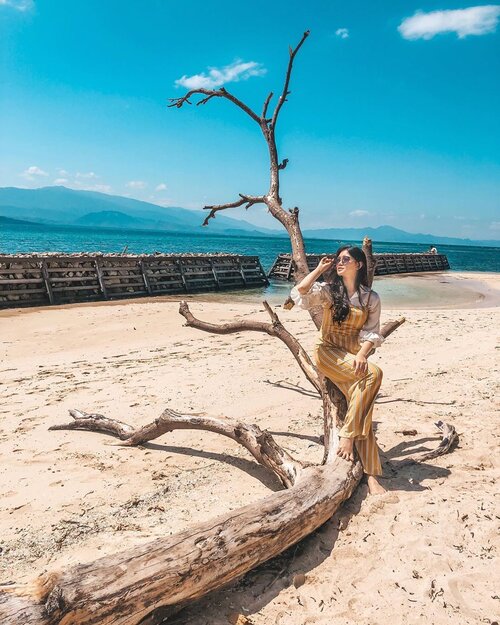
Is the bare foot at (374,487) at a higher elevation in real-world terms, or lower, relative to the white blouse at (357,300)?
lower

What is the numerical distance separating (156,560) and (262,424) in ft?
12.3

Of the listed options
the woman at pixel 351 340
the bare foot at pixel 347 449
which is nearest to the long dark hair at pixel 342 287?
the woman at pixel 351 340

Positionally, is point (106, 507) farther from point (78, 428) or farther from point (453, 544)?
point (453, 544)

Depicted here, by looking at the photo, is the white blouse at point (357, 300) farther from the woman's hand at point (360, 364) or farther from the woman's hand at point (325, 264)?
the woman's hand at point (360, 364)

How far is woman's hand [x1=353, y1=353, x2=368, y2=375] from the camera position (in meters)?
4.10

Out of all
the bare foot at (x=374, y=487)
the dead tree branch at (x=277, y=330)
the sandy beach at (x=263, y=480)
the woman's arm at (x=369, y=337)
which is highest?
the woman's arm at (x=369, y=337)

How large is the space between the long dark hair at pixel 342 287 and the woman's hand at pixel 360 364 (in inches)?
18.2

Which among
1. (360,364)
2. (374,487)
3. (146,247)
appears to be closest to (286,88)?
(360,364)

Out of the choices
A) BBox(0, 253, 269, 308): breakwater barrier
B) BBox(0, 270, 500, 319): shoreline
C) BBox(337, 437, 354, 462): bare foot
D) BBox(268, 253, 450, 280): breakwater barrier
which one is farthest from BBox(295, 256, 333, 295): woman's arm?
BBox(268, 253, 450, 280): breakwater barrier

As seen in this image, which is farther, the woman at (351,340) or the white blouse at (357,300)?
the white blouse at (357,300)

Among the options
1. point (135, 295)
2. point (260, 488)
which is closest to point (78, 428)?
point (260, 488)

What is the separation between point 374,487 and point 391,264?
44.2 meters

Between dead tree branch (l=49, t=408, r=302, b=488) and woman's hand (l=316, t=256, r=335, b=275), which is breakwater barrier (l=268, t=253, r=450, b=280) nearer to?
dead tree branch (l=49, t=408, r=302, b=488)

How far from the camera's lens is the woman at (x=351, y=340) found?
4.14 m
